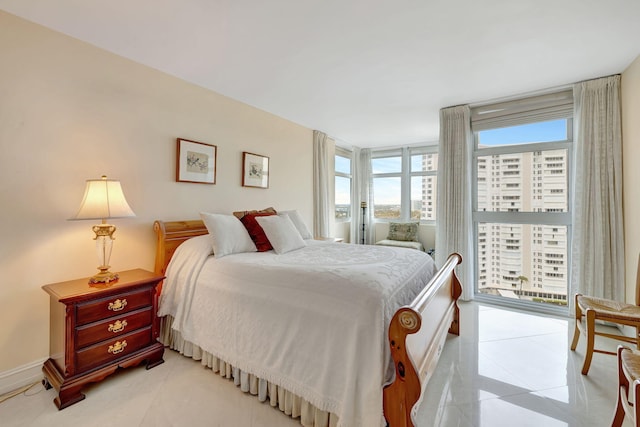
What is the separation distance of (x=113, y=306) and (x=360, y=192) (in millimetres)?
4793

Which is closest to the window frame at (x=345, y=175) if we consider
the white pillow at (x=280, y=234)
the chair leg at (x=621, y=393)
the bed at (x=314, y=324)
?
the white pillow at (x=280, y=234)

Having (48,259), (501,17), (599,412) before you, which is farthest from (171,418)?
(501,17)

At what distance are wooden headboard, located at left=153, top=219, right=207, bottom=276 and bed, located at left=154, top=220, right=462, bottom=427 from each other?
0.01m

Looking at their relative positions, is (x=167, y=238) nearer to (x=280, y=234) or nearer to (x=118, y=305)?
(x=118, y=305)

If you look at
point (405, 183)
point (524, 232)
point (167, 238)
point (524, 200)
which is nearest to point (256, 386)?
point (167, 238)

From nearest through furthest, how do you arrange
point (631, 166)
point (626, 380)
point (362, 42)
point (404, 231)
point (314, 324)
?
point (626, 380) → point (314, 324) → point (362, 42) → point (631, 166) → point (404, 231)

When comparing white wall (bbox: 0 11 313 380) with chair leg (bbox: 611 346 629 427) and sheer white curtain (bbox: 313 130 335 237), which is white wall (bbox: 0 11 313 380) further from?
chair leg (bbox: 611 346 629 427)

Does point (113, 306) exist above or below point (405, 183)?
below

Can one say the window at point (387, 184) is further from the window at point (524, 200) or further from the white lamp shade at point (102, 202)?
the white lamp shade at point (102, 202)

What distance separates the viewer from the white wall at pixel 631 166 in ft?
7.90

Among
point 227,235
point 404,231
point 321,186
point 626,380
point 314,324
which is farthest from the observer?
point 404,231

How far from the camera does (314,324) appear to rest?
4.83 feet

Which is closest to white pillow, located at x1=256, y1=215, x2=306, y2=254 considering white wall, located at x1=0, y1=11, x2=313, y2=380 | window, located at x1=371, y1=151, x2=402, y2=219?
white wall, located at x1=0, y1=11, x2=313, y2=380

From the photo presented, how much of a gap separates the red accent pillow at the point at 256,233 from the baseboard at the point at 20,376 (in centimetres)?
174
